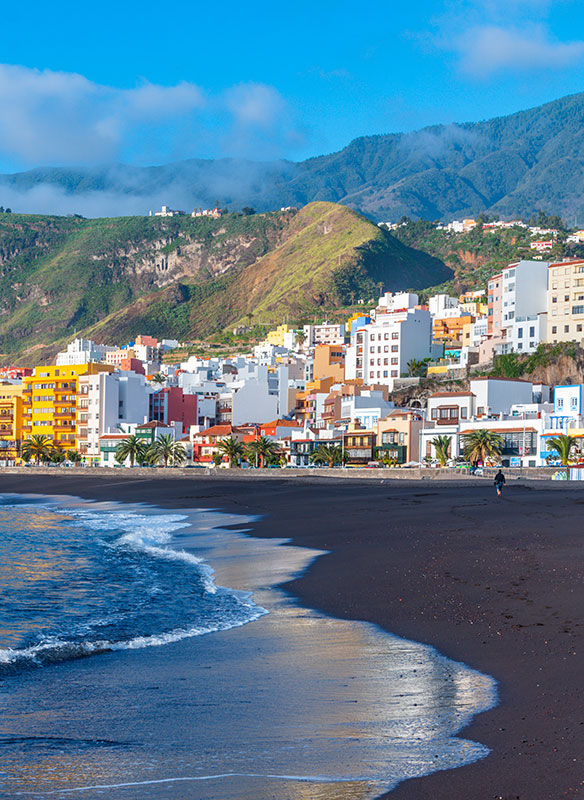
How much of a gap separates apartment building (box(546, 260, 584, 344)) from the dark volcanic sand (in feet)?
178

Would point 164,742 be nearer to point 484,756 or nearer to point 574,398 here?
point 484,756

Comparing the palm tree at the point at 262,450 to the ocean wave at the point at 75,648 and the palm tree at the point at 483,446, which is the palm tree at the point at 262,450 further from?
the ocean wave at the point at 75,648

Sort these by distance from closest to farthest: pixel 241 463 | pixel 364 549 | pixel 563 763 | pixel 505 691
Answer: pixel 563 763 → pixel 505 691 → pixel 364 549 → pixel 241 463

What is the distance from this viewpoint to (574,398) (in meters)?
74.7

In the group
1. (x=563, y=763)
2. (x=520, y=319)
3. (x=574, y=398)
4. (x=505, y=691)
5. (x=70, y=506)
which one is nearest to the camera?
(x=563, y=763)

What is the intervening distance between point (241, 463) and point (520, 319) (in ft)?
116

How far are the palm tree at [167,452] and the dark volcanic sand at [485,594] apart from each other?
5081cm

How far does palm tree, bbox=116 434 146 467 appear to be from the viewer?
9644cm

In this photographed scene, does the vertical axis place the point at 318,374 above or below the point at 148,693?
above

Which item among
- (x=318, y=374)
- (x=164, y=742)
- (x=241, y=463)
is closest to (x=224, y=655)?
(x=164, y=742)

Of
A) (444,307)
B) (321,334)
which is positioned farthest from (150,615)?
(321,334)

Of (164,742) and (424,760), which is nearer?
(424,760)

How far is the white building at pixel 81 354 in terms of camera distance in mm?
155000

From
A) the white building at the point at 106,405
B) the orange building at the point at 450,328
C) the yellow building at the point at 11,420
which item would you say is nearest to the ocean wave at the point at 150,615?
the white building at the point at 106,405
